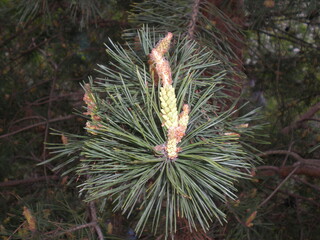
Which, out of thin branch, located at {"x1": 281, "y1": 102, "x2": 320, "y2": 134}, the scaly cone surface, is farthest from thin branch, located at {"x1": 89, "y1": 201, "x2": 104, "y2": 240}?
thin branch, located at {"x1": 281, "y1": 102, "x2": 320, "y2": 134}

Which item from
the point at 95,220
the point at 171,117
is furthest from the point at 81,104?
the point at 171,117

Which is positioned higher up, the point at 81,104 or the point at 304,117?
the point at 81,104

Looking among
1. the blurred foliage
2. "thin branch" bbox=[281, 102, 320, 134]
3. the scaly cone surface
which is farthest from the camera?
"thin branch" bbox=[281, 102, 320, 134]

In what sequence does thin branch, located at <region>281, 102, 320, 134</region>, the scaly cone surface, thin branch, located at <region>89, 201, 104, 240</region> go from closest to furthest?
the scaly cone surface
thin branch, located at <region>89, 201, 104, 240</region>
thin branch, located at <region>281, 102, 320, 134</region>

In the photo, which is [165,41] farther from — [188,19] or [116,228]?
[116,228]

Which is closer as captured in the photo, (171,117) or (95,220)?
(171,117)

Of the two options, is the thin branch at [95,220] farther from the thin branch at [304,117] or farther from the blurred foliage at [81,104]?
the thin branch at [304,117]

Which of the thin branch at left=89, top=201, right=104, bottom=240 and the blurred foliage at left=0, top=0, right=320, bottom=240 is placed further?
the blurred foliage at left=0, top=0, right=320, bottom=240

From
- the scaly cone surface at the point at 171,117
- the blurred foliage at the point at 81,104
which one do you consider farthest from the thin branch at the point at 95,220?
the scaly cone surface at the point at 171,117

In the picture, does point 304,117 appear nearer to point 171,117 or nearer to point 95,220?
point 95,220

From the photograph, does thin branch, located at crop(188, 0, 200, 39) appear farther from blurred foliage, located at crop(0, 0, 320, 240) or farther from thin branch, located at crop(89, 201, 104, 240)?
thin branch, located at crop(89, 201, 104, 240)

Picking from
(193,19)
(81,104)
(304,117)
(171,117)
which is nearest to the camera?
(171,117)
